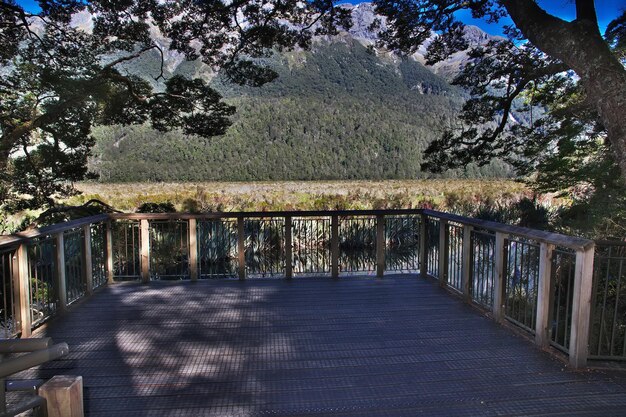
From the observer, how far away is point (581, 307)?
298cm

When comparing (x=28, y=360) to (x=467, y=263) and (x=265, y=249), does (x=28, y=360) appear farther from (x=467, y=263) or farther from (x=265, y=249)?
(x=265, y=249)

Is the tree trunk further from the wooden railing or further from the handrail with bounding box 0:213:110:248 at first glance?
the handrail with bounding box 0:213:110:248

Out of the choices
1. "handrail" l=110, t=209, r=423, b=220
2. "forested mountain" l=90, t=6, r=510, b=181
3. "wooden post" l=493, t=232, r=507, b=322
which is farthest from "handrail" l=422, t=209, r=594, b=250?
"forested mountain" l=90, t=6, r=510, b=181

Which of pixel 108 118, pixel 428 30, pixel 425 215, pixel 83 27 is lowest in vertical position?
pixel 425 215

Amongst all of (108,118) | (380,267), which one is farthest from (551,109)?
(108,118)

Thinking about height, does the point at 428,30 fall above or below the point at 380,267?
above

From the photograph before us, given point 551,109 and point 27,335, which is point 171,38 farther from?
point 551,109

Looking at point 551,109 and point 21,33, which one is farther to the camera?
point 551,109

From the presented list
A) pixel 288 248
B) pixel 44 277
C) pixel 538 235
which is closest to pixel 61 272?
pixel 44 277

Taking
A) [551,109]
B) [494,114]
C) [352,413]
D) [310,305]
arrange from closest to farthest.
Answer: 1. [352,413]
2. [310,305]
3. [494,114]
4. [551,109]

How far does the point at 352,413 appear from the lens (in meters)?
2.48

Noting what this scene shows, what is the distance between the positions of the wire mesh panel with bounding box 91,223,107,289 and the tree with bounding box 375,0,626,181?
5.55 meters

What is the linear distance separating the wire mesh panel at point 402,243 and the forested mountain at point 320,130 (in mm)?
30761

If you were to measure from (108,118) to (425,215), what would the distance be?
7.66 metres
